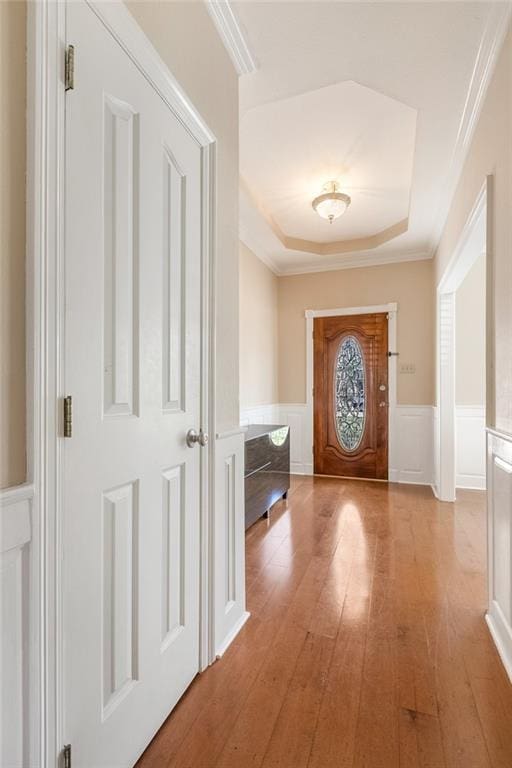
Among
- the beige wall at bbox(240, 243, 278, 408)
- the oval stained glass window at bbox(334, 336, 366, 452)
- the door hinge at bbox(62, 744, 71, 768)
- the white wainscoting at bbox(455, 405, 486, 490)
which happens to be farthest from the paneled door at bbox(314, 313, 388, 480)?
the door hinge at bbox(62, 744, 71, 768)

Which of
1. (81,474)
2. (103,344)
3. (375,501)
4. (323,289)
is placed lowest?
(375,501)

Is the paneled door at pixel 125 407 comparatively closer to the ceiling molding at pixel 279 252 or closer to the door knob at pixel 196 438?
the door knob at pixel 196 438

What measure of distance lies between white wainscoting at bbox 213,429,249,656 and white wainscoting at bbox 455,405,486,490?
137 inches

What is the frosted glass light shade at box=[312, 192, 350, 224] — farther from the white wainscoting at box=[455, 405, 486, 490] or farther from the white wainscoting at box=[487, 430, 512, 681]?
the white wainscoting at box=[455, 405, 486, 490]

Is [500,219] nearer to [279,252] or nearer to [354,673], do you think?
[354,673]

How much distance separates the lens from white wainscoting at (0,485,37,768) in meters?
0.73

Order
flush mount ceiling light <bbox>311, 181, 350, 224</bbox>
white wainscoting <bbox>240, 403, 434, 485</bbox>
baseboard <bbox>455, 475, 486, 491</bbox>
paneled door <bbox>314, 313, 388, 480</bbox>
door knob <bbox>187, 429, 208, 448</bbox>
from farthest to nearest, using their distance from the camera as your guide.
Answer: paneled door <bbox>314, 313, 388, 480</bbox>
white wainscoting <bbox>240, 403, 434, 485</bbox>
baseboard <bbox>455, 475, 486, 491</bbox>
flush mount ceiling light <bbox>311, 181, 350, 224</bbox>
door knob <bbox>187, 429, 208, 448</bbox>

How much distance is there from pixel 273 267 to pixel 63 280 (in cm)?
447

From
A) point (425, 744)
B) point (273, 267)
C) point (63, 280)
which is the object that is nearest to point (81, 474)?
point (63, 280)

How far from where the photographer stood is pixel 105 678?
39.6 inches

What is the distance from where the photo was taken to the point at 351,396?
4.91 meters

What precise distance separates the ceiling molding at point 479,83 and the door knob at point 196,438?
2159 mm

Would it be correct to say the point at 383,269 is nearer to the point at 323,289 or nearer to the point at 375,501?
the point at 323,289

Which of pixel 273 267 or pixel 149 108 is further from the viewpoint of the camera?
pixel 273 267
